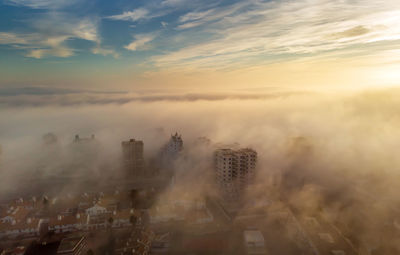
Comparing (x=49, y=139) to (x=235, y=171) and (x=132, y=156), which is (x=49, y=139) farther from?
(x=235, y=171)

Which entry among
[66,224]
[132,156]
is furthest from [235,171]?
[132,156]

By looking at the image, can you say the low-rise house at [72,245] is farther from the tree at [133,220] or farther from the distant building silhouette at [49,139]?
the distant building silhouette at [49,139]

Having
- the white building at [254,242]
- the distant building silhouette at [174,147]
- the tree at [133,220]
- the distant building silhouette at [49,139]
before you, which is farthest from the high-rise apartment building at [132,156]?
the white building at [254,242]

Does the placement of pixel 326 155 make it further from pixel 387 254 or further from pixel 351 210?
pixel 387 254

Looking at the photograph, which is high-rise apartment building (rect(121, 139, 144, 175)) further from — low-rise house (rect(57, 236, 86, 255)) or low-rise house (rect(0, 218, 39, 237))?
low-rise house (rect(57, 236, 86, 255))

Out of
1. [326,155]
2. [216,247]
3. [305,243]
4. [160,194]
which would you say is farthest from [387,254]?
[326,155]

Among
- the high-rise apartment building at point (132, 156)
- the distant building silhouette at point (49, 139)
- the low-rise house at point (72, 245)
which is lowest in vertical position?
the low-rise house at point (72, 245)

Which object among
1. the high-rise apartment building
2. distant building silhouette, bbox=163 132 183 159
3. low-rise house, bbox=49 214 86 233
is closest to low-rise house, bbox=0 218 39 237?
low-rise house, bbox=49 214 86 233
